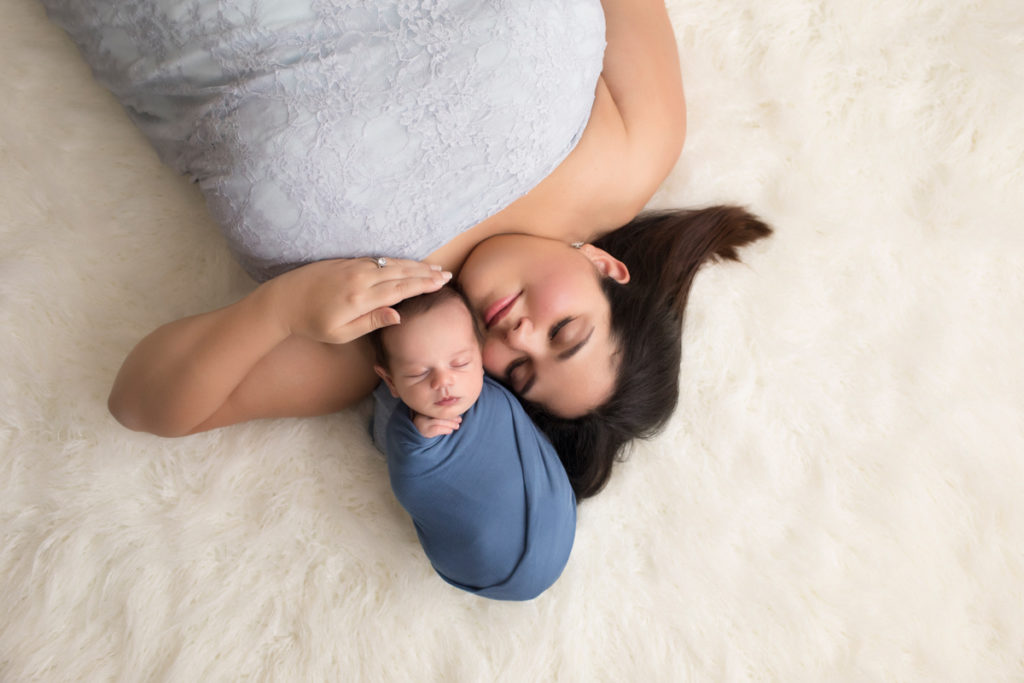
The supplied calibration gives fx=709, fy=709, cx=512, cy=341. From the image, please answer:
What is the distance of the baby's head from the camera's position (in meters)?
1.24

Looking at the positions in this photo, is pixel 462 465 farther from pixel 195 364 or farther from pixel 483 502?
pixel 195 364

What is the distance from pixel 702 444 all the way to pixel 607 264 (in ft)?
1.47

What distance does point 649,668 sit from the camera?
4.71 feet

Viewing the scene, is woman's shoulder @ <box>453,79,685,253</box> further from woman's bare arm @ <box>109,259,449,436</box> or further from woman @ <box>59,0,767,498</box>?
woman's bare arm @ <box>109,259,449,436</box>

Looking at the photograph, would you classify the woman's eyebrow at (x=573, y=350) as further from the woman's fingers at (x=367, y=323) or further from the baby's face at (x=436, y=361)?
the woman's fingers at (x=367, y=323)

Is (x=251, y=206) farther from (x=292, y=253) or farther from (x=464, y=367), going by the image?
(x=464, y=367)

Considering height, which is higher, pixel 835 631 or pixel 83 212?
pixel 83 212

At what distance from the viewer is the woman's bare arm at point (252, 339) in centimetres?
123

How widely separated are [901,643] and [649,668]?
0.52 metres

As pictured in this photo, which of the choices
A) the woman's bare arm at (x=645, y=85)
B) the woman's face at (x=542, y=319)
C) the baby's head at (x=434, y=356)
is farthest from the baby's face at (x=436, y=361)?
the woman's bare arm at (x=645, y=85)

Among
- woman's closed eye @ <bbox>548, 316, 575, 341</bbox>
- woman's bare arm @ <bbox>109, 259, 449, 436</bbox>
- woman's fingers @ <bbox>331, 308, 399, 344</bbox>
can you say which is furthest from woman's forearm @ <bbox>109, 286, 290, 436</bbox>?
woman's closed eye @ <bbox>548, 316, 575, 341</bbox>

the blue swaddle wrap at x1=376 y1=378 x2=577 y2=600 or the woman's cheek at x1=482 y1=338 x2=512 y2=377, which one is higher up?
the woman's cheek at x1=482 y1=338 x2=512 y2=377

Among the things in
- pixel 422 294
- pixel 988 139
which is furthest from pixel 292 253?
pixel 988 139

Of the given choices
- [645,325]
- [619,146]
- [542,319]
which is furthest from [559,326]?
[619,146]
